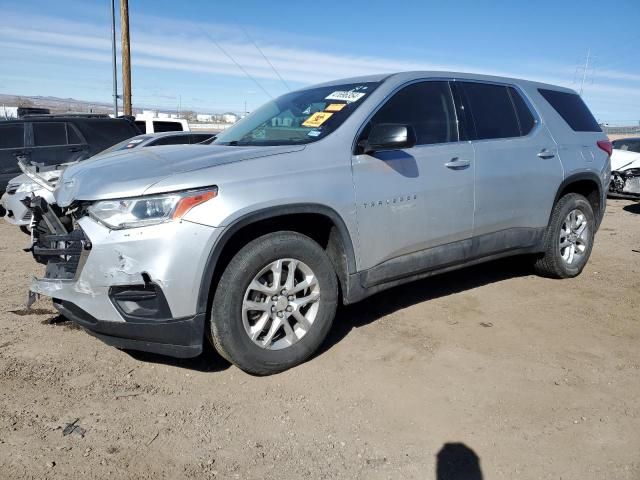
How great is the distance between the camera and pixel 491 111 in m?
4.47

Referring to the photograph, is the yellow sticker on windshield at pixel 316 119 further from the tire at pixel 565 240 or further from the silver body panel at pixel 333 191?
the tire at pixel 565 240

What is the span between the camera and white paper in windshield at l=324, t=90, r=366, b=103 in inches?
149

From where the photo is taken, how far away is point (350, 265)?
3.51 metres

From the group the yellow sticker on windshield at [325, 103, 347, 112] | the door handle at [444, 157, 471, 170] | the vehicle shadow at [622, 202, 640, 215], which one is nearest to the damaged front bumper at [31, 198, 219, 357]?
the yellow sticker on windshield at [325, 103, 347, 112]

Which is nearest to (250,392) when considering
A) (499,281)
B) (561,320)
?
(561,320)

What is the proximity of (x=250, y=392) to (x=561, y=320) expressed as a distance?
2.62 meters

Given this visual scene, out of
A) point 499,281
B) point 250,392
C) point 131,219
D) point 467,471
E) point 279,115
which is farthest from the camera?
point 499,281

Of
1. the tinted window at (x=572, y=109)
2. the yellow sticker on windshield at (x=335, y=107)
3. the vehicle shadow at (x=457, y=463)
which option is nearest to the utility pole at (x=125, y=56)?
the tinted window at (x=572, y=109)

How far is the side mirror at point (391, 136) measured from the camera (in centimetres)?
337

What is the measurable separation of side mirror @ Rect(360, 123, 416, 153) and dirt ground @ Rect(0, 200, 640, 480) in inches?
54.9

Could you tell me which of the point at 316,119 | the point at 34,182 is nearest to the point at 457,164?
the point at 316,119

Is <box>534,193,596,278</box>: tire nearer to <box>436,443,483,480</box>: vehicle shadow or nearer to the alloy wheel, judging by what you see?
the alloy wheel

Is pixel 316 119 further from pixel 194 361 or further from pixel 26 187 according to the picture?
pixel 26 187

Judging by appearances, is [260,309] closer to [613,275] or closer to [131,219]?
[131,219]
